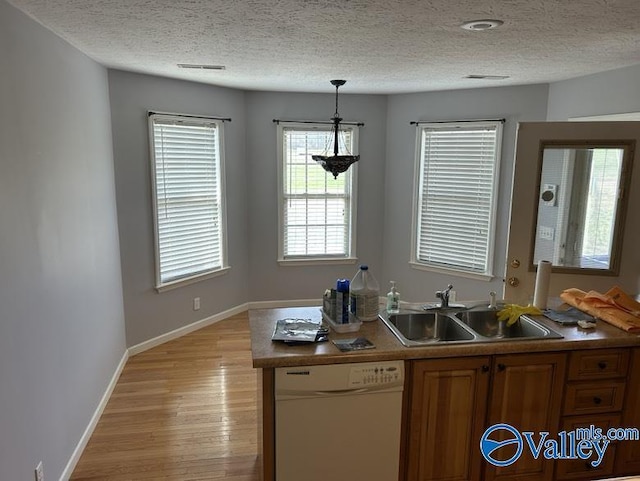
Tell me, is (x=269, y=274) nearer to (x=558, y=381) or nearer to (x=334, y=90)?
(x=334, y=90)

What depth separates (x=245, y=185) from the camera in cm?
521

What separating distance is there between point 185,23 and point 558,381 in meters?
2.67

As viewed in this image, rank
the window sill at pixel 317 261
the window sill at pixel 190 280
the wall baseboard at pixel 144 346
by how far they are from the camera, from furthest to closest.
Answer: the window sill at pixel 317 261 < the window sill at pixel 190 280 < the wall baseboard at pixel 144 346

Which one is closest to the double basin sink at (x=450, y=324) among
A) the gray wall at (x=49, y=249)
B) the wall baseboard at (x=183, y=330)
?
the gray wall at (x=49, y=249)

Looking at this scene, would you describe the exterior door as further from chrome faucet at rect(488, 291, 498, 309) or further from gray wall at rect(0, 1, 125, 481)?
gray wall at rect(0, 1, 125, 481)

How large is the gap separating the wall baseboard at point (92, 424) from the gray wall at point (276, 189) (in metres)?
1.89

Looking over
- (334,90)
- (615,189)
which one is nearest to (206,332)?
(334,90)

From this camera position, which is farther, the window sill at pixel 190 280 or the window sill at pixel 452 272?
the window sill at pixel 452 272

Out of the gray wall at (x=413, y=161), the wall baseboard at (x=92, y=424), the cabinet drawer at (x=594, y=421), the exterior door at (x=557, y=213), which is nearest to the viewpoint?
the cabinet drawer at (x=594, y=421)

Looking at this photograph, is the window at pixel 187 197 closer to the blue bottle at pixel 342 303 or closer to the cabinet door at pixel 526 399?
the blue bottle at pixel 342 303

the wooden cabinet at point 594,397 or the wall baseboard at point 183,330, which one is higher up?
the wooden cabinet at point 594,397

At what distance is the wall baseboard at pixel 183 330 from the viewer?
433cm

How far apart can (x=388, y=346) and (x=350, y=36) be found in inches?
67.1

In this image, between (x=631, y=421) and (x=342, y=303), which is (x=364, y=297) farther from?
(x=631, y=421)
